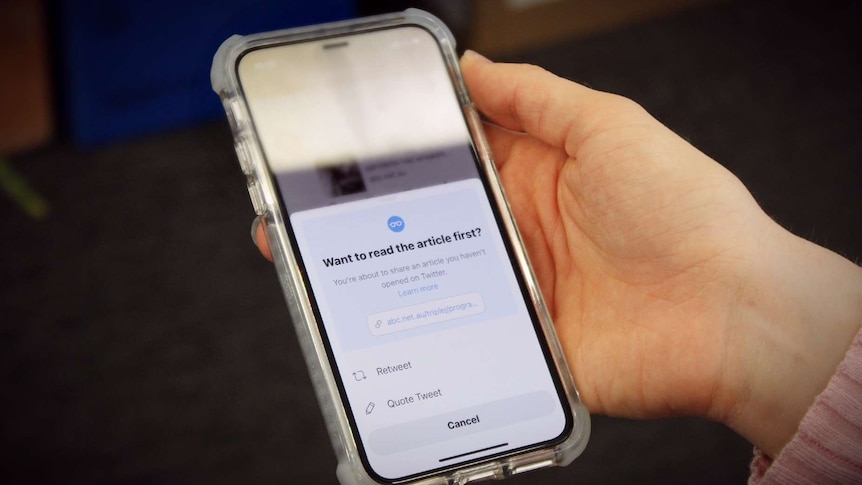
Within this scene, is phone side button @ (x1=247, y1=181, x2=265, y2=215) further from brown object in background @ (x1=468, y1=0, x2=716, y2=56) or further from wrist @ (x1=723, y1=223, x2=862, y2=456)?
brown object in background @ (x1=468, y1=0, x2=716, y2=56)

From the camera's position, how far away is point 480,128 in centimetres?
61

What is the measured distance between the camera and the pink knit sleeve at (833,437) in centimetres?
48

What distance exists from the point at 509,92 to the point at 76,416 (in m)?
0.76

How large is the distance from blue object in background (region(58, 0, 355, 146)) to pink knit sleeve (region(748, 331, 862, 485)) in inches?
32.2

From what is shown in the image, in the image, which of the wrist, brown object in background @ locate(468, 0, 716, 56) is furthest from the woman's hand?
brown object in background @ locate(468, 0, 716, 56)

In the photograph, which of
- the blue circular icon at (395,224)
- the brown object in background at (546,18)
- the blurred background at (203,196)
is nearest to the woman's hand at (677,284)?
the blue circular icon at (395,224)

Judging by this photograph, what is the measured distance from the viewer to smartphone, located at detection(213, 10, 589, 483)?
0.53 metres

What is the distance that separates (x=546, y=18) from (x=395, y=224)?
70 cm

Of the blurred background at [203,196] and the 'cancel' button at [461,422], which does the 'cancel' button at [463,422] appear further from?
the blurred background at [203,196]

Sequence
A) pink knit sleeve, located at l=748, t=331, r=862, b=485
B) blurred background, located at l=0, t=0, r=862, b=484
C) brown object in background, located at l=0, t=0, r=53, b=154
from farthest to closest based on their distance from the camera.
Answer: brown object in background, located at l=0, t=0, r=53, b=154 < blurred background, located at l=0, t=0, r=862, b=484 < pink knit sleeve, located at l=748, t=331, r=862, b=485

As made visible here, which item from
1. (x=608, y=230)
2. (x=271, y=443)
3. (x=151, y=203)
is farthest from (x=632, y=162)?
(x=151, y=203)

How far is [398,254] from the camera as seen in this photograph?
0.57 metres

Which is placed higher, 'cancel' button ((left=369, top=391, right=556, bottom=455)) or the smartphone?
the smartphone

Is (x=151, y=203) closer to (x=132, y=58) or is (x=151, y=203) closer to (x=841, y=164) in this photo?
(x=132, y=58)
